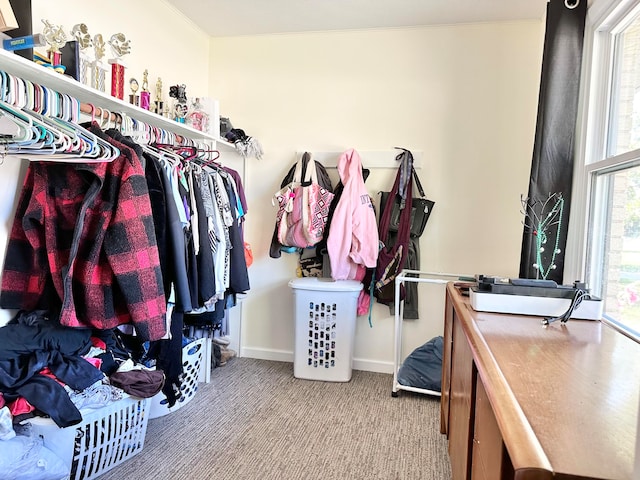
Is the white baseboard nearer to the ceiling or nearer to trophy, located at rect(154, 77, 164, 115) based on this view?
trophy, located at rect(154, 77, 164, 115)

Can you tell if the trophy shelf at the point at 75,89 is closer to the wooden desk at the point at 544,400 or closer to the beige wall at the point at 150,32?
the beige wall at the point at 150,32

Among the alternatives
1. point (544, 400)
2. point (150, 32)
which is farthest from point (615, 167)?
point (150, 32)

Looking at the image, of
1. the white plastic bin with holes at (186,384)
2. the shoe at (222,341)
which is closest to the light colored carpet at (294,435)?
the white plastic bin with holes at (186,384)

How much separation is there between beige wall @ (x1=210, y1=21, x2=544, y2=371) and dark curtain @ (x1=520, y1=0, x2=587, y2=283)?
68 centimetres

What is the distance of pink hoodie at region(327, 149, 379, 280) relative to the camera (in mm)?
2801

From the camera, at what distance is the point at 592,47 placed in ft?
6.41

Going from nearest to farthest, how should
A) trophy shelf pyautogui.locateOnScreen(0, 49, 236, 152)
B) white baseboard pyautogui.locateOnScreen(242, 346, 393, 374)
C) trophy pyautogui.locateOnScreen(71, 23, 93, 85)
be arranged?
trophy shelf pyautogui.locateOnScreen(0, 49, 236, 152) → trophy pyautogui.locateOnScreen(71, 23, 93, 85) → white baseboard pyautogui.locateOnScreen(242, 346, 393, 374)

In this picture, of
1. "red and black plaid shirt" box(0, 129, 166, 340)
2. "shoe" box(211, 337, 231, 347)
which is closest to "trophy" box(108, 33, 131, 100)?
"red and black plaid shirt" box(0, 129, 166, 340)

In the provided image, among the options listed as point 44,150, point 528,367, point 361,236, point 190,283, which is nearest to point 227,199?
point 190,283

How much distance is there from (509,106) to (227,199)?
1.89 meters

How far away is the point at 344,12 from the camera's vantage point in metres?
2.74

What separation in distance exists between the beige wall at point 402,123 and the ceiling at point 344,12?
0.09 meters

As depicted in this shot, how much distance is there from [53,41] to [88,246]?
0.81 meters

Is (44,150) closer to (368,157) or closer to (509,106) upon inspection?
(368,157)
